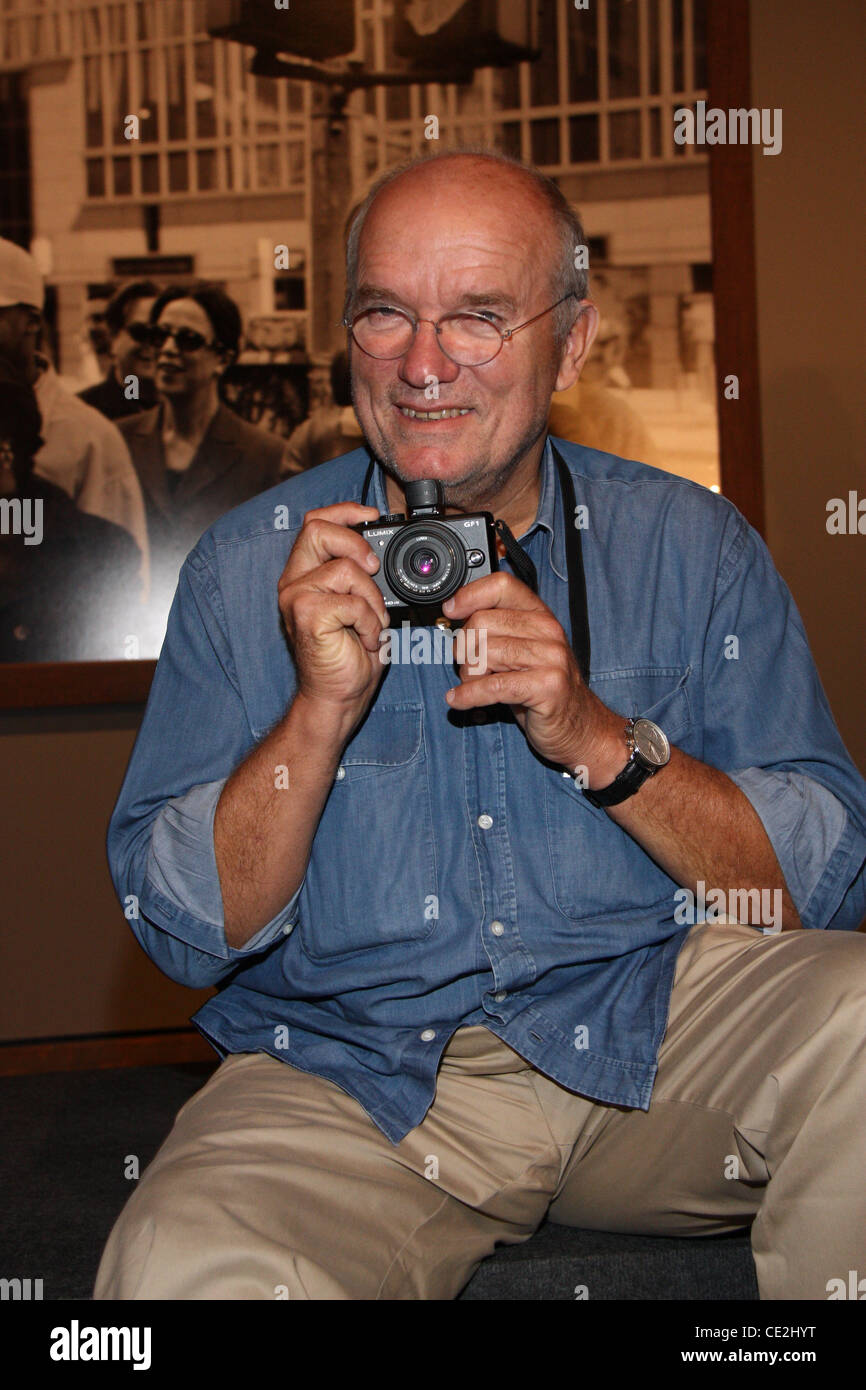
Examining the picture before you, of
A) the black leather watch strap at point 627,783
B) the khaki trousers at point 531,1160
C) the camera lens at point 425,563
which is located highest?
the camera lens at point 425,563

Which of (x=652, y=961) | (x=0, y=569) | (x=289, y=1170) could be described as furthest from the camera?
(x=0, y=569)

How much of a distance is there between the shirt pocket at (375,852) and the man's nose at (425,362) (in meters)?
0.38

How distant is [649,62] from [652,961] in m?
2.12

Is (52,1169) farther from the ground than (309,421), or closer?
closer

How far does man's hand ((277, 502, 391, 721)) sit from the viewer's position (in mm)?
1302

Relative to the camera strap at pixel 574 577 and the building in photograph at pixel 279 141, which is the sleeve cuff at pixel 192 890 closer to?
the camera strap at pixel 574 577

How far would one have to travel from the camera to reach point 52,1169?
6.75 ft

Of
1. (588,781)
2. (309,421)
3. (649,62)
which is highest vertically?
(649,62)

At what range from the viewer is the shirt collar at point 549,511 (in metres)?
1.59

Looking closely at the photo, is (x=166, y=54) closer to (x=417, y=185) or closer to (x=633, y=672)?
(x=417, y=185)

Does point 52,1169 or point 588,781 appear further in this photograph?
point 52,1169

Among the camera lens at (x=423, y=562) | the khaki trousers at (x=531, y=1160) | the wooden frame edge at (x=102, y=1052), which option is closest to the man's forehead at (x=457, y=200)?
the camera lens at (x=423, y=562)

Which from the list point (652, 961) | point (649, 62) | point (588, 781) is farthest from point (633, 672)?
point (649, 62)

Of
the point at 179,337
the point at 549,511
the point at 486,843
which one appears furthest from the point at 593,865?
the point at 179,337
